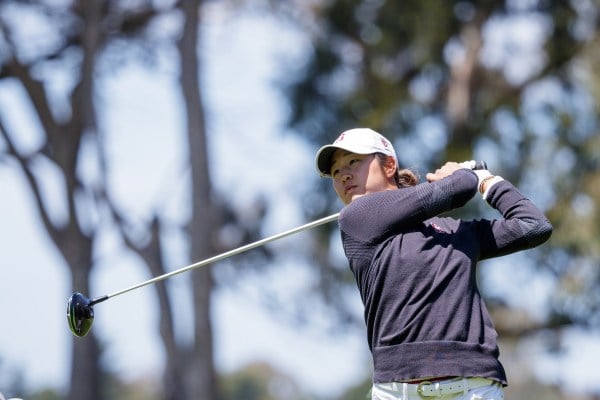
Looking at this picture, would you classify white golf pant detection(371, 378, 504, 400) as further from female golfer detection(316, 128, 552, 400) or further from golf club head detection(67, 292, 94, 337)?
golf club head detection(67, 292, 94, 337)

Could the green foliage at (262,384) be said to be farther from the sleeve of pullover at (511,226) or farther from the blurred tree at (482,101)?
the sleeve of pullover at (511,226)

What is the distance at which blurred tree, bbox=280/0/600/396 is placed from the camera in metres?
18.7

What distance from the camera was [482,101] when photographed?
782 inches

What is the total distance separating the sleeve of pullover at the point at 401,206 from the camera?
413cm

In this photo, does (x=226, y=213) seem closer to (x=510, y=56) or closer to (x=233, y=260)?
(x=233, y=260)

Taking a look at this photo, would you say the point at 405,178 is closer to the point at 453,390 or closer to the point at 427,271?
the point at 427,271

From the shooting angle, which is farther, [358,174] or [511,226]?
[358,174]

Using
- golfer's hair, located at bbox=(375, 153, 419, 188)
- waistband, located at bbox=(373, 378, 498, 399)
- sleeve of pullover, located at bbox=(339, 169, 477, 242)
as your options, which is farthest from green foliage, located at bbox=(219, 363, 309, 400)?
waistband, located at bbox=(373, 378, 498, 399)

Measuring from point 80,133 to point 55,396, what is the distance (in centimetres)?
3014

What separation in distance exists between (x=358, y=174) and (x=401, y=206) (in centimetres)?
33

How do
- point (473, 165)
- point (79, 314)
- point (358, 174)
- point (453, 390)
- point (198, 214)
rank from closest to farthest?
point (453, 390) → point (358, 174) → point (473, 165) → point (79, 314) → point (198, 214)

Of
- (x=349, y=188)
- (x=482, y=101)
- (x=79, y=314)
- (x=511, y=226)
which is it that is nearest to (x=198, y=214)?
(x=482, y=101)

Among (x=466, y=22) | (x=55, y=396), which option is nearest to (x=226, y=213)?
(x=466, y=22)

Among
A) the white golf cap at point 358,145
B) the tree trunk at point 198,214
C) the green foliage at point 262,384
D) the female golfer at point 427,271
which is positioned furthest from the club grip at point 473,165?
the green foliage at point 262,384
